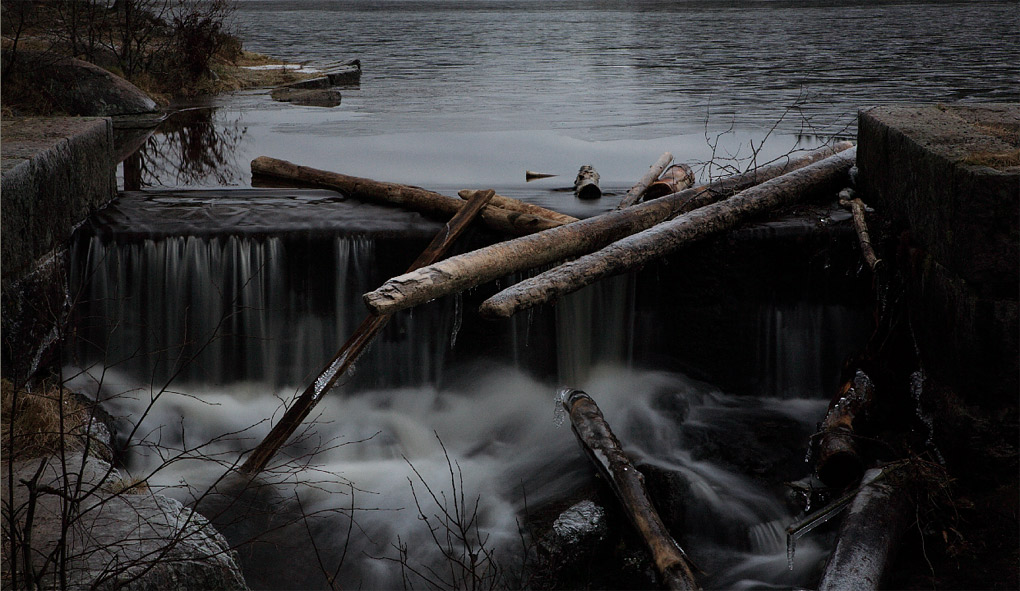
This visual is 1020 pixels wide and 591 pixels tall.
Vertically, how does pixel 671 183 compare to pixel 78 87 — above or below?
below

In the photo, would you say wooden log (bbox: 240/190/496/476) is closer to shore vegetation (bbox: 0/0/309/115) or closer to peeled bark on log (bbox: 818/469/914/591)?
peeled bark on log (bbox: 818/469/914/591)

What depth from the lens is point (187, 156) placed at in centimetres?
1112

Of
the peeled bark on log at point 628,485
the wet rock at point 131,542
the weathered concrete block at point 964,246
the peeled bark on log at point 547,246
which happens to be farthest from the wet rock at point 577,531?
the weathered concrete block at point 964,246

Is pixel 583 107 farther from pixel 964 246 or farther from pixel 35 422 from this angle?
pixel 35 422

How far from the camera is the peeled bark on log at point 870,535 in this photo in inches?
169

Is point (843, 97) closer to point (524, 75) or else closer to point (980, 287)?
point (524, 75)

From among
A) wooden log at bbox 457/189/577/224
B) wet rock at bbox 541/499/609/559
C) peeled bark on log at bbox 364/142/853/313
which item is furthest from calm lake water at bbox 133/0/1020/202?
wet rock at bbox 541/499/609/559

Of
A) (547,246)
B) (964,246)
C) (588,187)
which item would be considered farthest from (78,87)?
(964,246)

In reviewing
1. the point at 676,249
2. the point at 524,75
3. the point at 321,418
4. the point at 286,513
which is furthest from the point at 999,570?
the point at 524,75

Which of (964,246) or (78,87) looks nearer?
(964,246)

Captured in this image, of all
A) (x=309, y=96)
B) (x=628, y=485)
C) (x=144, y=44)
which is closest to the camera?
(x=628, y=485)

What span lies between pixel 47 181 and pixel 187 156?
501cm

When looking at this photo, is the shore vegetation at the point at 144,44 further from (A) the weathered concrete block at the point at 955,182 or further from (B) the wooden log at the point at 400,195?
(A) the weathered concrete block at the point at 955,182

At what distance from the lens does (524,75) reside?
80.5ft
